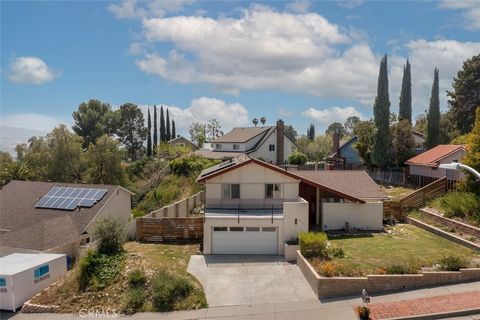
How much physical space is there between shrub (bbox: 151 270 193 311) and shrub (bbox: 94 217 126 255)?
161 inches

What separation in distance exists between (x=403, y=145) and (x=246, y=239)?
103 feet

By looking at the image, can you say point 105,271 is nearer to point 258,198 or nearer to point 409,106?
point 258,198

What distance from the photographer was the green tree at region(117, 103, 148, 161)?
3465 inches

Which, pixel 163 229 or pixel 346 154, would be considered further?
pixel 346 154

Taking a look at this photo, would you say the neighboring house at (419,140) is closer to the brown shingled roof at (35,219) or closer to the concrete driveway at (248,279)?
the concrete driveway at (248,279)

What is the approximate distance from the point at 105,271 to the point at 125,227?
9.80 feet

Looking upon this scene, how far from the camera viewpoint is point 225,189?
28.1 m

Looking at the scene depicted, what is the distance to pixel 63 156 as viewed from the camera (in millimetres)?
48438

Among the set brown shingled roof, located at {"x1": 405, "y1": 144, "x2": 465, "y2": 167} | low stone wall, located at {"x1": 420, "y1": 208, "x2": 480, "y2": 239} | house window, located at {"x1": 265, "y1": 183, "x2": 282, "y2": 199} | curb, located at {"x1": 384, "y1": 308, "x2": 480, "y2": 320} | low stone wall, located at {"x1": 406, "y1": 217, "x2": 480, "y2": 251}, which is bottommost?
curb, located at {"x1": 384, "y1": 308, "x2": 480, "y2": 320}

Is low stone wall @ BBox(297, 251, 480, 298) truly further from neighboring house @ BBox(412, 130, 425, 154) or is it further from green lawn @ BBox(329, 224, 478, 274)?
neighboring house @ BBox(412, 130, 425, 154)

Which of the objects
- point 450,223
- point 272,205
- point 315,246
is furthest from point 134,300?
point 450,223

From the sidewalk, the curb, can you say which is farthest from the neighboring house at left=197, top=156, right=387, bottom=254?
the curb

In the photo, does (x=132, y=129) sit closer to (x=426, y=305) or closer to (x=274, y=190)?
(x=274, y=190)

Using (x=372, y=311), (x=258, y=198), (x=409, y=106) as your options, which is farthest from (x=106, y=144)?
(x=409, y=106)
